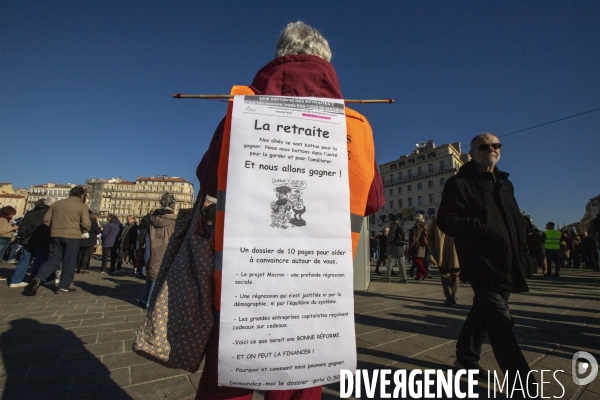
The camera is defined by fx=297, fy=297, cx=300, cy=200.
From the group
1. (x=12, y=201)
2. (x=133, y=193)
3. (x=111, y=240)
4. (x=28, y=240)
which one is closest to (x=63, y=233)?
(x=28, y=240)

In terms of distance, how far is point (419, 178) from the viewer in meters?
53.3

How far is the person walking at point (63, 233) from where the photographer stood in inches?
199

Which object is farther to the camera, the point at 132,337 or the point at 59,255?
the point at 59,255

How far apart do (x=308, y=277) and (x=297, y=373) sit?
29 cm

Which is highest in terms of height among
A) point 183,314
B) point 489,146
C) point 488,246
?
point 489,146

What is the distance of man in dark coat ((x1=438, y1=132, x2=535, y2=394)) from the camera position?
1875 mm

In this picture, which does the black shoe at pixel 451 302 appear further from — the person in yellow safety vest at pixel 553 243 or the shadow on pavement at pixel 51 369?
the person in yellow safety vest at pixel 553 243

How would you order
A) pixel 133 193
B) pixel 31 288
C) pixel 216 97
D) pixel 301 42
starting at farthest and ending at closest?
pixel 133 193 → pixel 31 288 → pixel 301 42 → pixel 216 97

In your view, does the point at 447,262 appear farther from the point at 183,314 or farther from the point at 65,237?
the point at 65,237

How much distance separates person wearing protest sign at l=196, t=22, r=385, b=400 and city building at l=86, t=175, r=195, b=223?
10110 cm

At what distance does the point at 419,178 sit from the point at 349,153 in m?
56.5

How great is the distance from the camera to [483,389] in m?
2.00

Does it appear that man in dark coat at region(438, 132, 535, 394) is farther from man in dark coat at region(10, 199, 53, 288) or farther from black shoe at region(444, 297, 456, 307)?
man in dark coat at region(10, 199, 53, 288)

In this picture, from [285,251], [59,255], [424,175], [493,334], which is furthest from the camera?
[424,175]
